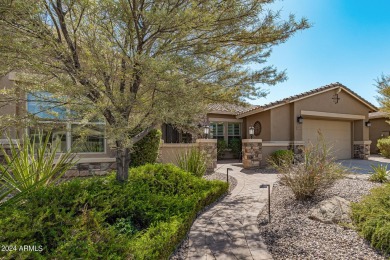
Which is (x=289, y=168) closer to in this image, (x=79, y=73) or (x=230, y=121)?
(x=79, y=73)

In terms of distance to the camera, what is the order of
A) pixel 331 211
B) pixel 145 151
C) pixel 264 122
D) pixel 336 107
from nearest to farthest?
pixel 331 211 → pixel 145 151 → pixel 264 122 → pixel 336 107

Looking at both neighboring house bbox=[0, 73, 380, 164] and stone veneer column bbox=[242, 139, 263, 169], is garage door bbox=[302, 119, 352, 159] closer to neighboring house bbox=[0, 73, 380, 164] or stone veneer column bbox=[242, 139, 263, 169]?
neighboring house bbox=[0, 73, 380, 164]

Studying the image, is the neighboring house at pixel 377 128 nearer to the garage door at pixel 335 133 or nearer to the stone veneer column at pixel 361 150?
the stone veneer column at pixel 361 150

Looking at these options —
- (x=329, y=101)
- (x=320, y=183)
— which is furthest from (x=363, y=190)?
(x=329, y=101)

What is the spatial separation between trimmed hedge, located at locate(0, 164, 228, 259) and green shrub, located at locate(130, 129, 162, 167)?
116 inches

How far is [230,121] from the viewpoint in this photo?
17031mm

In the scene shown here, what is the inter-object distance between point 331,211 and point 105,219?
160 inches

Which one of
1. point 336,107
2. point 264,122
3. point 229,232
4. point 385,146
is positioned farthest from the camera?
point 385,146

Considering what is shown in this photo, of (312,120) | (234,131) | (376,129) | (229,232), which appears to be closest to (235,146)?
(234,131)

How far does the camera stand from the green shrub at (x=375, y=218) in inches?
129

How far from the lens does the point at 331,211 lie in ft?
14.3

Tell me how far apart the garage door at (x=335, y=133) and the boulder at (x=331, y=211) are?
11.6 m

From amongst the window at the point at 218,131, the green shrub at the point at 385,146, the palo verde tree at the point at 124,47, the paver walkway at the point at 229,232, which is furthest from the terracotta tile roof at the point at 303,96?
the palo verde tree at the point at 124,47

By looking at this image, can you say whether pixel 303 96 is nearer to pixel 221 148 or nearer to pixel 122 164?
pixel 221 148
